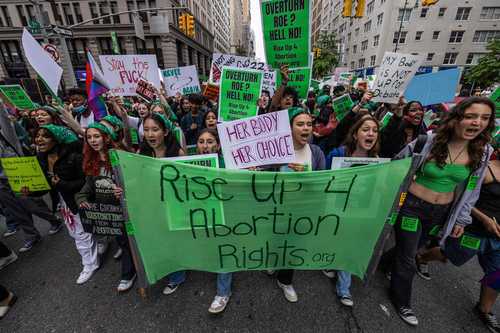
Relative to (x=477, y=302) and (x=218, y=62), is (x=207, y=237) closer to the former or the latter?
(x=477, y=302)

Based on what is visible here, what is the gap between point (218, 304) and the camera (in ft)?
7.90

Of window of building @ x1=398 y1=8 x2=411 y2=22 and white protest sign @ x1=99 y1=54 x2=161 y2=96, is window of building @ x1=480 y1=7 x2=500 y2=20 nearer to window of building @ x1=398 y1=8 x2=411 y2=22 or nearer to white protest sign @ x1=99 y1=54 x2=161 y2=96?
window of building @ x1=398 y1=8 x2=411 y2=22

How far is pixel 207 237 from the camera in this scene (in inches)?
80.4

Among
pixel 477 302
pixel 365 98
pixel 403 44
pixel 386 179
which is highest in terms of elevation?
pixel 403 44

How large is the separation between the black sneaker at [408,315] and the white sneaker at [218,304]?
6.14 ft

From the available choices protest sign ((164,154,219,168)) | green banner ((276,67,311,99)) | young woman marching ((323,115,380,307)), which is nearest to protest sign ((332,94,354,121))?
green banner ((276,67,311,99))

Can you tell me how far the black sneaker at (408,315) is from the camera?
2256mm

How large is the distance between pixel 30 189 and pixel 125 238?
4.73ft

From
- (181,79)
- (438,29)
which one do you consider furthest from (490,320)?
(438,29)

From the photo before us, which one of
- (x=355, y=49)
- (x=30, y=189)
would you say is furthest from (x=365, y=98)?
(x=355, y=49)

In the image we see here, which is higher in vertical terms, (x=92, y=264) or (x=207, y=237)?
(x=207, y=237)

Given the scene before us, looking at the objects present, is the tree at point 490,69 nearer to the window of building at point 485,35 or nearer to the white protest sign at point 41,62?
the window of building at point 485,35

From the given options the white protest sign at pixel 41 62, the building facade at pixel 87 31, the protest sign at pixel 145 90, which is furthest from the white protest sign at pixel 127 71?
the building facade at pixel 87 31

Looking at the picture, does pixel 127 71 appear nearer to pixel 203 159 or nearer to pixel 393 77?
pixel 203 159
